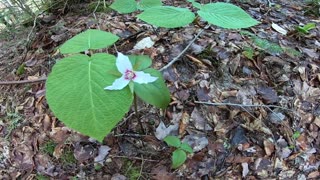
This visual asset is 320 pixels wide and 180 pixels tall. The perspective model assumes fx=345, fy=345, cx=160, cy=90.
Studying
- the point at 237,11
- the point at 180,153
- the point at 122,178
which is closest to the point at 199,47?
the point at 237,11

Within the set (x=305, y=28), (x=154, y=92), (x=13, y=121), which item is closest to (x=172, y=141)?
(x=154, y=92)

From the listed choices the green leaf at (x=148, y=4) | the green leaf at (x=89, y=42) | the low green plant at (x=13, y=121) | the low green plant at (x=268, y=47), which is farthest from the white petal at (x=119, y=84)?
the low green plant at (x=268, y=47)

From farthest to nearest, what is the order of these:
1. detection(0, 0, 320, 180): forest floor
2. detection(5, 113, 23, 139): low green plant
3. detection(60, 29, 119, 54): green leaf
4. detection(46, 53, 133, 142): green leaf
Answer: detection(5, 113, 23, 139): low green plant, detection(0, 0, 320, 180): forest floor, detection(60, 29, 119, 54): green leaf, detection(46, 53, 133, 142): green leaf

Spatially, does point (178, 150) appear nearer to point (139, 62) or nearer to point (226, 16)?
point (139, 62)

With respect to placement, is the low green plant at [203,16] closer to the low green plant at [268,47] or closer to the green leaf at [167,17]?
the green leaf at [167,17]

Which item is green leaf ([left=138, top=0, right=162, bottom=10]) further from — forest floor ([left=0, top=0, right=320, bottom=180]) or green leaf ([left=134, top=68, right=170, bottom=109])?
green leaf ([left=134, top=68, right=170, bottom=109])

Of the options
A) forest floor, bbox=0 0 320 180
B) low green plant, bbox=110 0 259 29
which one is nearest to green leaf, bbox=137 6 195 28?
low green plant, bbox=110 0 259 29

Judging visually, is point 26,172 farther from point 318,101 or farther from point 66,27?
point 318,101
